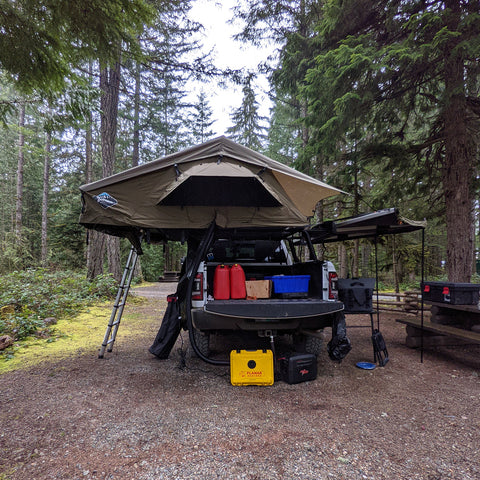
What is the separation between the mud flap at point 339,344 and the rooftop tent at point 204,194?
1.41 m

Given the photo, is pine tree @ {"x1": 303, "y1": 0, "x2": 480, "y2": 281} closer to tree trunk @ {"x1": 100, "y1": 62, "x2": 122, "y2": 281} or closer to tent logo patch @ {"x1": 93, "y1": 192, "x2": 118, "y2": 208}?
tent logo patch @ {"x1": 93, "y1": 192, "x2": 118, "y2": 208}

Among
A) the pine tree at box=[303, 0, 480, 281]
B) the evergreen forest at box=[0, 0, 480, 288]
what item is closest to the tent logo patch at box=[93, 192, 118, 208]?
the evergreen forest at box=[0, 0, 480, 288]

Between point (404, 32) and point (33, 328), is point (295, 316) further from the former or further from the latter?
point (404, 32)

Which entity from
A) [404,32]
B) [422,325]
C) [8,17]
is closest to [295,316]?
[422,325]

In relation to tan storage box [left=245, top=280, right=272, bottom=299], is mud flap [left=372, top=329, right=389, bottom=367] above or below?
below

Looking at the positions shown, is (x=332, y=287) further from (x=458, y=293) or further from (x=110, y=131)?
(x=110, y=131)

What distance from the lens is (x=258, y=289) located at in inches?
149

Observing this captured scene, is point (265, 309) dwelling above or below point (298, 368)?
above

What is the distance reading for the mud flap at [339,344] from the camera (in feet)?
11.0

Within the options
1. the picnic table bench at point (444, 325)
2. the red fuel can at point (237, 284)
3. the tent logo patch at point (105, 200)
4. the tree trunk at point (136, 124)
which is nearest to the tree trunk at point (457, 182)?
the picnic table bench at point (444, 325)

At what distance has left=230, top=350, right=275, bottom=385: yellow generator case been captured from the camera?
3.22m

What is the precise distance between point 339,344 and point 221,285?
1.62 m

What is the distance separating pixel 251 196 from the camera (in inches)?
148

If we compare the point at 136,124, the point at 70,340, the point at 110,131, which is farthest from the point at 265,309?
the point at 136,124
